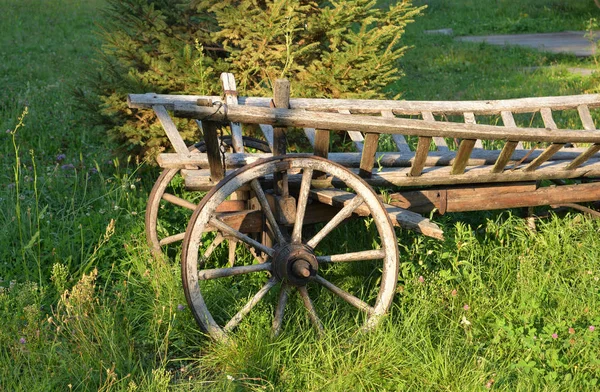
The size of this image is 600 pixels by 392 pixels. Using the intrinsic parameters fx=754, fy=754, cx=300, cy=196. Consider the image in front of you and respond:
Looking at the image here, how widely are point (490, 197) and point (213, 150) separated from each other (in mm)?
1689

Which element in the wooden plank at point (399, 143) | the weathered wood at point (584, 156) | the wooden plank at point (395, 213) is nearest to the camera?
the wooden plank at point (395, 213)

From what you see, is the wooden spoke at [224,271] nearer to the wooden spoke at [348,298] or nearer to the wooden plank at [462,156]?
the wooden spoke at [348,298]

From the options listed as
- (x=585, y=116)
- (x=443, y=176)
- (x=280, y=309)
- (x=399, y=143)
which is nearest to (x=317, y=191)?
(x=280, y=309)

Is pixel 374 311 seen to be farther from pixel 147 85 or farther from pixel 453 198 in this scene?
pixel 147 85

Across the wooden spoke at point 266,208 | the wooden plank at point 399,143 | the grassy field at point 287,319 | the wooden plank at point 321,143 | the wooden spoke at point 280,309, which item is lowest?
the grassy field at point 287,319

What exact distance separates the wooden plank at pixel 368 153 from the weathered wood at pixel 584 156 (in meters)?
1.28

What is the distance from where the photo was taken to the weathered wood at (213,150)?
138 inches

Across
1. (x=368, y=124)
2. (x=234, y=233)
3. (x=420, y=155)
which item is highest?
(x=368, y=124)

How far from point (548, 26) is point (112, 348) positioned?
1538 cm

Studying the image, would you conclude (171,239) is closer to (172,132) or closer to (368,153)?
(172,132)

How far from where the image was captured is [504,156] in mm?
4070

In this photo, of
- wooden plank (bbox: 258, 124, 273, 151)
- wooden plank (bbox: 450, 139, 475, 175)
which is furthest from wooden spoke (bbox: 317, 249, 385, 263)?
wooden plank (bbox: 258, 124, 273, 151)

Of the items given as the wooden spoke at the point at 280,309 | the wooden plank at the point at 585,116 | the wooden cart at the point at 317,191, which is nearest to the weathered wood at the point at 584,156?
the wooden cart at the point at 317,191

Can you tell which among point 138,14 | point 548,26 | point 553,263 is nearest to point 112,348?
point 553,263
